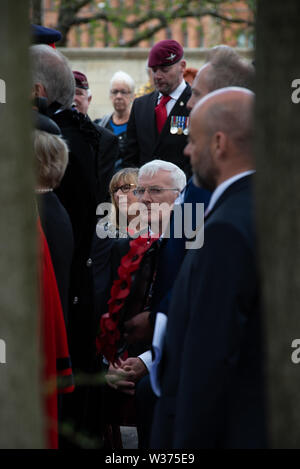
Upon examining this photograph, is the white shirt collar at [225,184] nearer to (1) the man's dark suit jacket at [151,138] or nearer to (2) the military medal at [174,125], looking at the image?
(1) the man's dark suit jacket at [151,138]

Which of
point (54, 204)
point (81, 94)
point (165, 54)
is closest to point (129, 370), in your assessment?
point (54, 204)

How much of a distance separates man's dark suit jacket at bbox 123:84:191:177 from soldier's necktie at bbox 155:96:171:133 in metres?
0.03

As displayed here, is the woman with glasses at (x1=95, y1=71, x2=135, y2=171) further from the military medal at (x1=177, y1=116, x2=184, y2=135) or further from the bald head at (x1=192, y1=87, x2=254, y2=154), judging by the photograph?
the bald head at (x1=192, y1=87, x2=254, y2=154)

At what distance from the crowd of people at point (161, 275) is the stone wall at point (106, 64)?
9.29 metres

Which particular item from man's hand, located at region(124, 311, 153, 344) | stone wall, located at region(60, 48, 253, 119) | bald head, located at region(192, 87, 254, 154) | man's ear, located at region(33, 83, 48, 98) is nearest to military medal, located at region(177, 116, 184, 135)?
man's ear, located at region(33, 83, 48, 98)

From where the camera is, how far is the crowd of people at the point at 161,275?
2.50m

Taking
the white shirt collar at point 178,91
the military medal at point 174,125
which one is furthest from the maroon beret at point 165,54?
the military medal at point 174,125

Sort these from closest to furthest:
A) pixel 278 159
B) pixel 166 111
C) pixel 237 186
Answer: pixel 278 159, pixel 237 186, pixel 166 111

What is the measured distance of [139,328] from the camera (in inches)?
142

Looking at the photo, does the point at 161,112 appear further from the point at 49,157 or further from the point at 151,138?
the point at 49,157

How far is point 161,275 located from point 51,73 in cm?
116

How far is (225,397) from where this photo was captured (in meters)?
2.52

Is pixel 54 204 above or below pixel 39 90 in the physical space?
below

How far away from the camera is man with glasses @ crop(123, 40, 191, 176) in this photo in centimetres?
642
